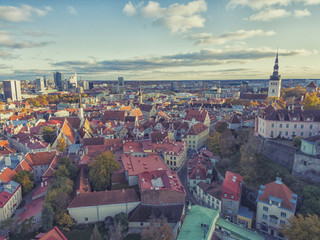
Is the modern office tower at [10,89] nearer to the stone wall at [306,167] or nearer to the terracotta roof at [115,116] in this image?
the terracotta roof at [115,116]

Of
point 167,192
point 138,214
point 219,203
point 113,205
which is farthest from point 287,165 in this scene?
point 113,205

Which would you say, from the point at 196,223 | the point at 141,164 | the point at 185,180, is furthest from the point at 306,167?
the point at 141,164

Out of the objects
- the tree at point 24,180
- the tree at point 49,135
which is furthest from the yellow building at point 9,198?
the tree at point 49,135

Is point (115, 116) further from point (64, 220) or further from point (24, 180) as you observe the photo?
point (64, 220)

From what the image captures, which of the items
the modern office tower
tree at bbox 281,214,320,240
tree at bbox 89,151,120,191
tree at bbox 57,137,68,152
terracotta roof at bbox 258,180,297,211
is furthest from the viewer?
the modern office tower

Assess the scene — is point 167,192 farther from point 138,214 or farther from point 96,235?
point 96,235

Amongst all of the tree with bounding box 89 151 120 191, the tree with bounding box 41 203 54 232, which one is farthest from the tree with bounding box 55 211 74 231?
the tree with bounding box 89 151 120 191

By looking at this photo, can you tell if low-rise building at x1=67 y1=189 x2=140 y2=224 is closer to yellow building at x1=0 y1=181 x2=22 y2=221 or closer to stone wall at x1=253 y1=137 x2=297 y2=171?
yellow building at x1=0 y1=181 x2=22 y2=221
